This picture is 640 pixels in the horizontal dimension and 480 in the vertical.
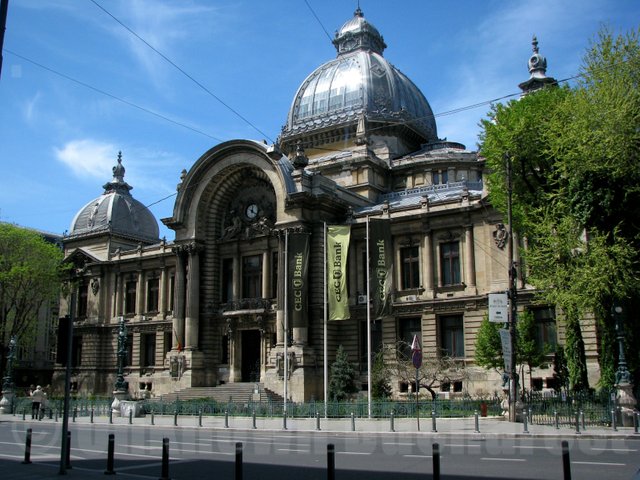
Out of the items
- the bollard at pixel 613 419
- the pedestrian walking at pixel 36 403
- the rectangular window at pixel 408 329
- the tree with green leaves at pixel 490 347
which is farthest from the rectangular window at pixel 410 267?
the pedestrian walking at pixel 36 403

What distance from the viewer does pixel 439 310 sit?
139 ft

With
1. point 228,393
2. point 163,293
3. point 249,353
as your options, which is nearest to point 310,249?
point 249,353

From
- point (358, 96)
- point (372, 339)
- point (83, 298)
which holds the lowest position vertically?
point (372, 339)

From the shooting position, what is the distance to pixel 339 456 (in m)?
17.4

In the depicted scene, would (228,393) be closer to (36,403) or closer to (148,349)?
(36,403)

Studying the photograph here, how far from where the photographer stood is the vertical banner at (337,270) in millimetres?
38281

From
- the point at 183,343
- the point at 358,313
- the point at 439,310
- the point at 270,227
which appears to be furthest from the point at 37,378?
the point at 439,310

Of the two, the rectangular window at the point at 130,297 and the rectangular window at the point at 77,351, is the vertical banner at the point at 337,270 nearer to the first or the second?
the rectangular window at the point at 130,297

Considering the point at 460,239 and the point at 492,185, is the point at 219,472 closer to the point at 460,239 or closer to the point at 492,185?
the point at 492,185

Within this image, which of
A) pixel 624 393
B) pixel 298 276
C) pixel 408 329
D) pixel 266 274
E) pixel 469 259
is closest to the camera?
pixel 624 393

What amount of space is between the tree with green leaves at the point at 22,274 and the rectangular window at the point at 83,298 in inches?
180

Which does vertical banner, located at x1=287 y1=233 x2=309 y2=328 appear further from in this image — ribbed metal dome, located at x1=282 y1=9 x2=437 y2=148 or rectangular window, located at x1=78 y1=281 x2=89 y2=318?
rectangular window, located at x1=78 y1=281 x2=89 y2=318

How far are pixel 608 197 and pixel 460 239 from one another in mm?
15269

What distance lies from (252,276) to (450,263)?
1528 centimetres
